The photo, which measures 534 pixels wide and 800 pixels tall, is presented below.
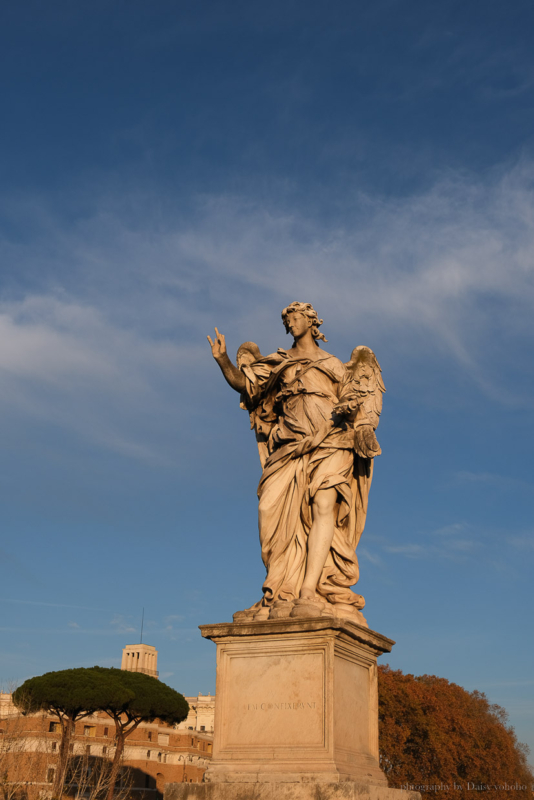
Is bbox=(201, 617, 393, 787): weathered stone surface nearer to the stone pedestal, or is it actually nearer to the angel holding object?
the stone pedestal

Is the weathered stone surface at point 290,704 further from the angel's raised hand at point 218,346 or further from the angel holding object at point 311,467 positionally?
the angel's raised hand at point 218,346

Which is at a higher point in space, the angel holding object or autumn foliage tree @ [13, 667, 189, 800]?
autumn foliage tree @ [13, 667, 189, 800]

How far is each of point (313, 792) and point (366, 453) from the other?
3.08 metres

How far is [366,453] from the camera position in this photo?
25.8 feet

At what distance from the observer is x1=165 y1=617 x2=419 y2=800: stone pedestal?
6.48 metres

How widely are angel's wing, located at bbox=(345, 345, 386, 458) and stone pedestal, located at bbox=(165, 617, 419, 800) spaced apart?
174 centimetres

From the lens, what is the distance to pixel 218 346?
879cm

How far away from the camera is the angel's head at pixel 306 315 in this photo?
8.90 m

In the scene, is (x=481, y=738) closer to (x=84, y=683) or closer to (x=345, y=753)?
(x=84, y=683)

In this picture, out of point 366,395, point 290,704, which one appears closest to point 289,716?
point 290,704

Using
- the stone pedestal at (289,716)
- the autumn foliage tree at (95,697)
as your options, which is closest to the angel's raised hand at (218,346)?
the stone pedestal at (289,716)

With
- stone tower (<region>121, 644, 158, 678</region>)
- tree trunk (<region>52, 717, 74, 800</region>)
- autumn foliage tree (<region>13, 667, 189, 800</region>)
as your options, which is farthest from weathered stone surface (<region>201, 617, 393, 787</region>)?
stone tower (<region>121, 644, 158, 678</region>)

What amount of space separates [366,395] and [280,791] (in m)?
3.79

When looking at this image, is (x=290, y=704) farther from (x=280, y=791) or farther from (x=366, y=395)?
(x=366, y=395)
